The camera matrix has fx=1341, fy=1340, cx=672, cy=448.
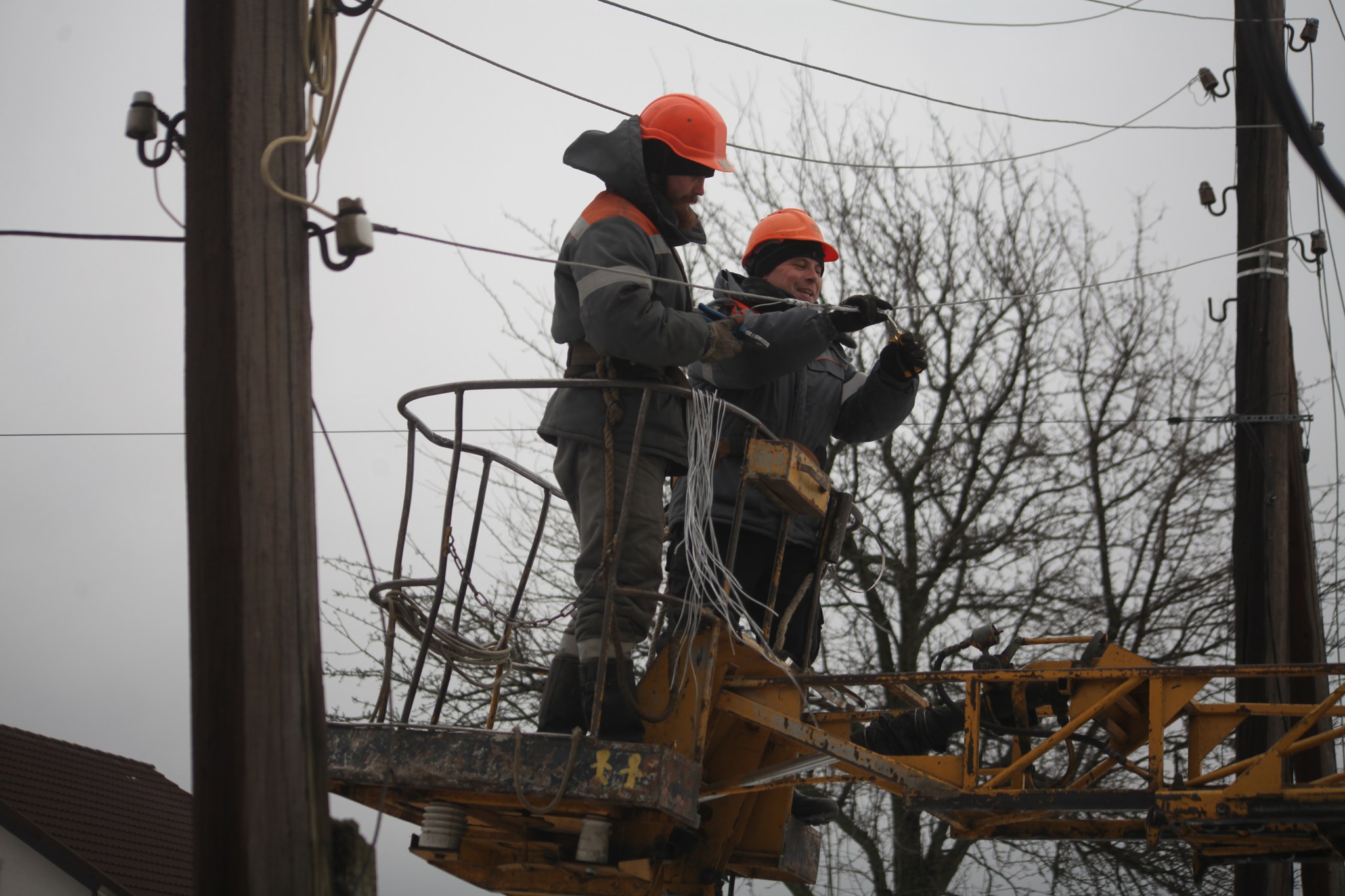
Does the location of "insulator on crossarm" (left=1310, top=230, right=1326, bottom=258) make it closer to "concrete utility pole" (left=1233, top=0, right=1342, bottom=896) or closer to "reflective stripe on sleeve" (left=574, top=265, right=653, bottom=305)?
"concrete utility pole" (left=1233, top=0, right=1342, bottom=896)

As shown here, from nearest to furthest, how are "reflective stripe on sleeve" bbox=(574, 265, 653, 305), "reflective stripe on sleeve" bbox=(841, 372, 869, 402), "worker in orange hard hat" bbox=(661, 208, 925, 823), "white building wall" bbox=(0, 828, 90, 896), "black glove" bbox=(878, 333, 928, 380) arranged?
1. "reflective stripe on sleeve" bbox=(574, 265, 653, 305)
2. "worker in orange hard hat" bbox=(661, 208, 925, 823)
3. "black glove" bbox=(878, 333, 928, 380)
4. "reflective stripe on sleeve" bbox=(841, 372, 869, 402)
5. "white building wall" bbox=(0, 828, 90, 896)

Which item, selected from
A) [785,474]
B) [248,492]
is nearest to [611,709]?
[785,474]

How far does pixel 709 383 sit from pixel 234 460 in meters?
2.35

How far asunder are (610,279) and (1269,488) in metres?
5.38

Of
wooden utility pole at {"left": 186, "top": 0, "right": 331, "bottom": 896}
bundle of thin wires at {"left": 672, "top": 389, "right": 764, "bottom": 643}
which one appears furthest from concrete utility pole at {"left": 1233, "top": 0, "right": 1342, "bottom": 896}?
wooden utility pole at {"left": 186, "top": 0, "right": 331, "bottom": 896}

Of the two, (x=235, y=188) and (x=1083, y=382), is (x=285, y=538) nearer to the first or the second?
(x=235, y=188)

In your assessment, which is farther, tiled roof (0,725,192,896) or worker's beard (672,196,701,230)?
tiled roof (0,725,192,896)

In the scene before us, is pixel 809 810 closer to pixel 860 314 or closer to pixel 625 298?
pixel 860 314

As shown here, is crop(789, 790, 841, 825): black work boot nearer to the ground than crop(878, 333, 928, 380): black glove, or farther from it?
nearer to the ground

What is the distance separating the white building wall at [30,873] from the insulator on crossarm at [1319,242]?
48.6 feet

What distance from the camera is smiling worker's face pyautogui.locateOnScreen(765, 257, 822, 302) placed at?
5637mm

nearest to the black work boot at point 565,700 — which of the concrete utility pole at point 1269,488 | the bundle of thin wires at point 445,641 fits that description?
the bundle of thin wires at point 445,641

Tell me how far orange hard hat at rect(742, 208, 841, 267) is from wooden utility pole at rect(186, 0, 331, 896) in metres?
2.47

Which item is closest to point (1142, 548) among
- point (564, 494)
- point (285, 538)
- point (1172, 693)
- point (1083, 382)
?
point (1083, 382)
